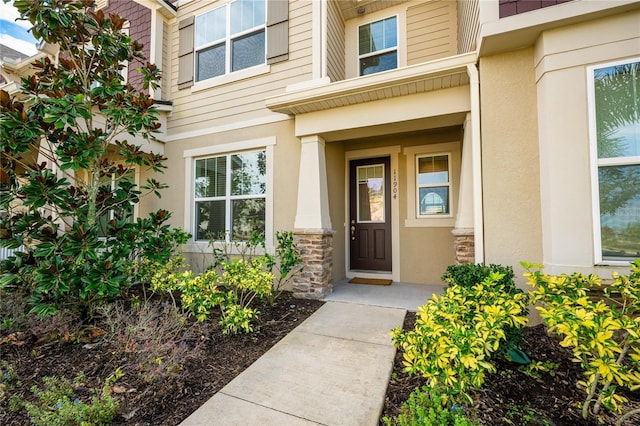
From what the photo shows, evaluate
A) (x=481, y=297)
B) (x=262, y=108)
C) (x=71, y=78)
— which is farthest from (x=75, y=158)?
(x=481, y=297)

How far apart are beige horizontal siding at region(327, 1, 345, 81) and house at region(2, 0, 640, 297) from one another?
0.18ft

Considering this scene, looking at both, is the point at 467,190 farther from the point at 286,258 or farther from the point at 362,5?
the point at 362,5

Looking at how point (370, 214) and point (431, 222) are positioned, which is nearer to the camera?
point (431, 222)

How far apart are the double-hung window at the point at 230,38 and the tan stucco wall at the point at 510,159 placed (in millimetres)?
3952

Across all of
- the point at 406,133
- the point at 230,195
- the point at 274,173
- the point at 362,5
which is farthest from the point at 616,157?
the point at 230,195

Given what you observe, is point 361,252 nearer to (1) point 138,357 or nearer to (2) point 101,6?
(1) point 138,357

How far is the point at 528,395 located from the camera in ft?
6.63

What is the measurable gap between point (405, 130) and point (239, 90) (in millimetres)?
3230

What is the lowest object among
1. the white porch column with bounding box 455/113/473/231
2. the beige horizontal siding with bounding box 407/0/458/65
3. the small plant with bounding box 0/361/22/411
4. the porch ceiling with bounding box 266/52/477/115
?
the small plant with bounding box 0/361/22/411

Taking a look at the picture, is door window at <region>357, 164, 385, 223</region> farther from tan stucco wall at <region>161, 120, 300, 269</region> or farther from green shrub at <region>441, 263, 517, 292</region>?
green shrub at <region>441, 263, 517, 292</region>

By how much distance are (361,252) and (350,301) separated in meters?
1.69

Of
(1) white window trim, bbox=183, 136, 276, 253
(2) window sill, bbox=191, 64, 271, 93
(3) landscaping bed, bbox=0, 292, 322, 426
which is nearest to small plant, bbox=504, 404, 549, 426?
(3) landscaping bed, bbox=0, 292, 322, 426

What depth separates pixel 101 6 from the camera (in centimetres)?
677

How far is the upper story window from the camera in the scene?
5.27 metres
